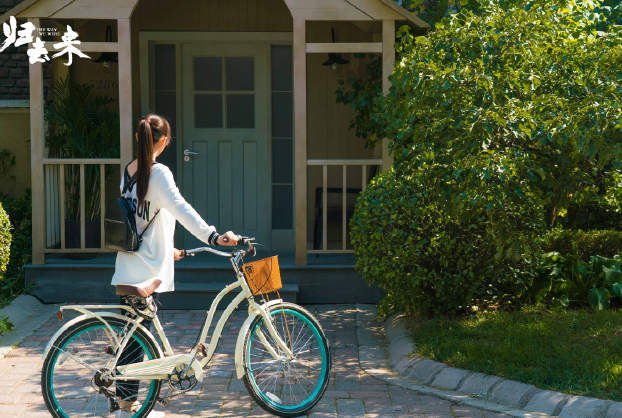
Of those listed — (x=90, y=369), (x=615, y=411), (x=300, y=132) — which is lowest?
(x=615, y=411)

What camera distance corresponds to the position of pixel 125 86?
671 centimetres

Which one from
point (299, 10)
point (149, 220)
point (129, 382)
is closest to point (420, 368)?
point (129, 382)

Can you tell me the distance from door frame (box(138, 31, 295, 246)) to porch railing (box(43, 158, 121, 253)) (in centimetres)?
112

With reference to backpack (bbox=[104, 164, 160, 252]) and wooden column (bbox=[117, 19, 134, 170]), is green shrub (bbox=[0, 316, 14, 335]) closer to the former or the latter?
wooden column (bbox=[117, 19, 134, 170])

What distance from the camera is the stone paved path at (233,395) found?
4.13 metres

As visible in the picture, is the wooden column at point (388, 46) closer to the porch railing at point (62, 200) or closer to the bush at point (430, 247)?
the bush at point (430, 247)

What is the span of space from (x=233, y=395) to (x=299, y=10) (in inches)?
147

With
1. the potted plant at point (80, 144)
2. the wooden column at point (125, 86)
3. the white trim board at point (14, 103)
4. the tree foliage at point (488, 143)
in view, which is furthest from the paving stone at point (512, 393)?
the white trim board at point (14, 103)

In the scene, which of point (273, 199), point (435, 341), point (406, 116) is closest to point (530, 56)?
point (406, 116)

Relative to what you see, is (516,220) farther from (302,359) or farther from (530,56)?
(302,359)

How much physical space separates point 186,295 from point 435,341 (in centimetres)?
254

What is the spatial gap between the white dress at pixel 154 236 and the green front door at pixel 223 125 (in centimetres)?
446

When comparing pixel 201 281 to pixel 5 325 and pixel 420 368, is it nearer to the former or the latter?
pixel 5 325

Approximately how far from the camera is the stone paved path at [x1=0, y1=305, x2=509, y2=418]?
4.13 metres
